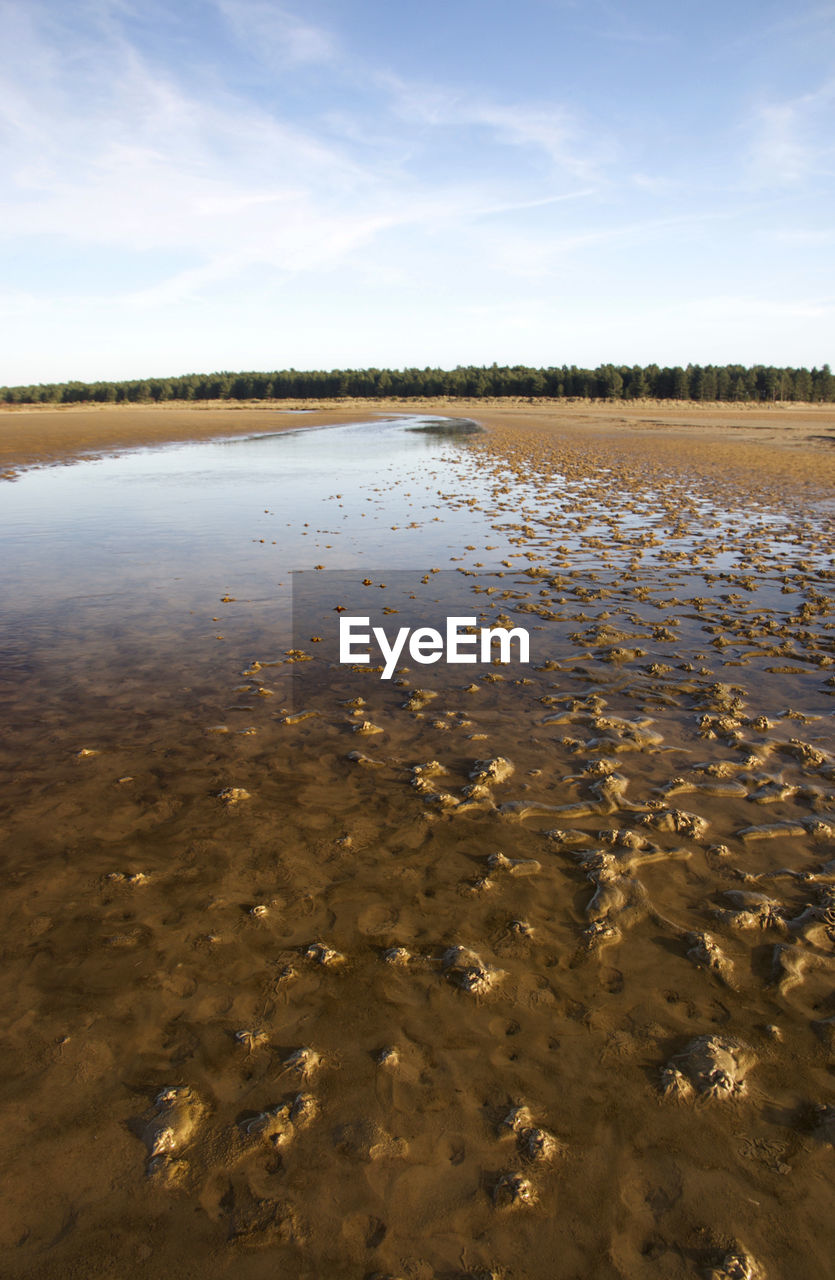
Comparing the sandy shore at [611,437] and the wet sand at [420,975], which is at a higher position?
the sandy shore at [611,437]

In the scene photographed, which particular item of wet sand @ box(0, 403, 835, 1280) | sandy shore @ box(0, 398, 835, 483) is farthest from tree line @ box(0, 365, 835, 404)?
wet sand @ box(0, 403, 835, 1280)

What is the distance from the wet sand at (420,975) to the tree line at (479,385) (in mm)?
115894

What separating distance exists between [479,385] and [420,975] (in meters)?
131

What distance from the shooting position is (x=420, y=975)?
379 cm

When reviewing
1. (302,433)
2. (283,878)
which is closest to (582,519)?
(283,878)

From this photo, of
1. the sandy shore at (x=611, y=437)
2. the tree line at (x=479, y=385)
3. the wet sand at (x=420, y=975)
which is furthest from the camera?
the tree line at (x=479, y=385)

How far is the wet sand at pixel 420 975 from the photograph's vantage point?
8.72ft

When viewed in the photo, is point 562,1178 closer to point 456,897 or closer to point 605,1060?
point 605,1060

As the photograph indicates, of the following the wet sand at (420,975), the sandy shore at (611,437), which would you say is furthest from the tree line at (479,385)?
the wet sand at (420,975)

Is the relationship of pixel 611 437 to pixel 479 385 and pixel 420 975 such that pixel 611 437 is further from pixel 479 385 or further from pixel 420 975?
pixel 479 385

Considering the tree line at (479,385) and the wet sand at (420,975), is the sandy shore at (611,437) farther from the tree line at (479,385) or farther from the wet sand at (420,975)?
the tree line at (479,385)

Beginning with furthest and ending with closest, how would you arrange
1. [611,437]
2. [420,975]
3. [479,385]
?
[479,385], [611,437], [420,975]

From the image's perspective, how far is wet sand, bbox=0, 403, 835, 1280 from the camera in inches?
105

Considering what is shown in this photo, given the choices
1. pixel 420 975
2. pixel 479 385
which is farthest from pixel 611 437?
pixel 479 385
